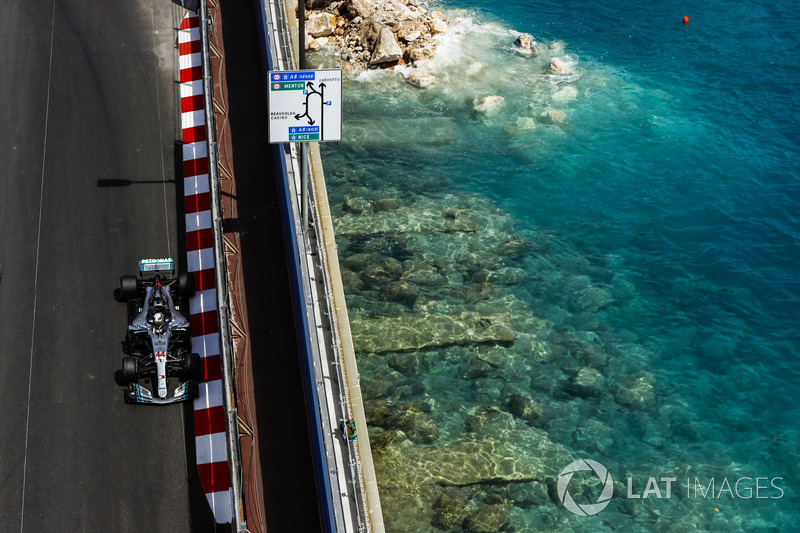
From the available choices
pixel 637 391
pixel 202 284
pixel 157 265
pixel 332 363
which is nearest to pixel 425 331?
pixel 637 391

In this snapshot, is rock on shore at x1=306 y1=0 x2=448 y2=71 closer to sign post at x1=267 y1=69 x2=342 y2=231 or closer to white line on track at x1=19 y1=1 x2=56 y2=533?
white line on track at x1=19 y1=1 x2=56 y2=533

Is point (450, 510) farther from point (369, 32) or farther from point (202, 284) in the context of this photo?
point (369, 32)

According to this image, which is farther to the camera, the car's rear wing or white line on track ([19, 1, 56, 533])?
the car's rear wing

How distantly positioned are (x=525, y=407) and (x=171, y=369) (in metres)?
14.0

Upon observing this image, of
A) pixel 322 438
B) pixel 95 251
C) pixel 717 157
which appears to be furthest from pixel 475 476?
pixel 717 157

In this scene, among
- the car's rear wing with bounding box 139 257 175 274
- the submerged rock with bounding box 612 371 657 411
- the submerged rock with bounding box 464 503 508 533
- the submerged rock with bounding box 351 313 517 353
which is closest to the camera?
the car's rear wing with bounding box 139 257 175 274

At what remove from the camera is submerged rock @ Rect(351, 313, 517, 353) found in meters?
30.4

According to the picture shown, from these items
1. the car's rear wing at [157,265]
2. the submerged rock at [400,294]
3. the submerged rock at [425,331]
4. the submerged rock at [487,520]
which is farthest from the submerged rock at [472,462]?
the car's rear wing at [157,265]

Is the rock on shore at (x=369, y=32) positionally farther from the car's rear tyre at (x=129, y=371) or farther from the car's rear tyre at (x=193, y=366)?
the car's rear tyre at (x=129, y=371)

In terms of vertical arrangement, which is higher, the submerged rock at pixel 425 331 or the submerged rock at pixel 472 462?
the submerged rock at pixel 425 331

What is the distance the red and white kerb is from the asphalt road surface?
0.44 metres

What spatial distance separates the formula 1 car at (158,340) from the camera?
22.1 m

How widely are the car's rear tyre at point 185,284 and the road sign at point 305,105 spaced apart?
5.91 m

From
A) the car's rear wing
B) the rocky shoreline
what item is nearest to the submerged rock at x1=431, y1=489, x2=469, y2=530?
the car's rear wing
